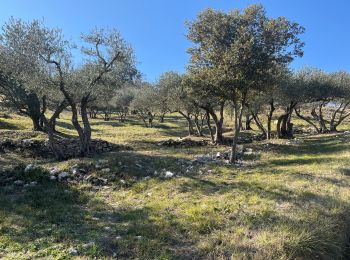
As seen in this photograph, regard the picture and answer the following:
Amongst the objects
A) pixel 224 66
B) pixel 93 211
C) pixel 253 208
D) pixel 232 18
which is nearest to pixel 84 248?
pixel 93 211

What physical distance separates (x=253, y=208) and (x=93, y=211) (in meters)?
5.42

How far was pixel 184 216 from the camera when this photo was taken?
11055mm

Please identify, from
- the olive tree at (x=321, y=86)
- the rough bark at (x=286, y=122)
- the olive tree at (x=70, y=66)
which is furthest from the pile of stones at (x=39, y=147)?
the olive tree at (x=321, y=86)

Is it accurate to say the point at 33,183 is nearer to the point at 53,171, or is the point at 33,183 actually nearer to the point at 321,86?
the point at 53,171

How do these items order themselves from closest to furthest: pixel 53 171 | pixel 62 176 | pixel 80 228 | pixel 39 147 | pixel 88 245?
pixel 88 245, pixel 80 228, pixel 62 176, pixel 53 171, pixel 39 147

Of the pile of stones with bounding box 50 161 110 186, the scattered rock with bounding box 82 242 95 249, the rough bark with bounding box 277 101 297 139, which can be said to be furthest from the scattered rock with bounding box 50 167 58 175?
the rough bark with bounding box 277 101 297 139

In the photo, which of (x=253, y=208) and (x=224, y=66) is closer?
(x=253, y=208)

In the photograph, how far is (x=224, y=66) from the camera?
753 inches

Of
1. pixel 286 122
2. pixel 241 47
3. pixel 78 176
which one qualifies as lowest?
pixel 78 176

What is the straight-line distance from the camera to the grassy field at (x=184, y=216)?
8.80 meters

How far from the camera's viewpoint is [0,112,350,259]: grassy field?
28.9 feet

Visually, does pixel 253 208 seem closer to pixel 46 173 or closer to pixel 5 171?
pixel 46 173

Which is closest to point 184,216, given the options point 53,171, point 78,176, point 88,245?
point 88,245

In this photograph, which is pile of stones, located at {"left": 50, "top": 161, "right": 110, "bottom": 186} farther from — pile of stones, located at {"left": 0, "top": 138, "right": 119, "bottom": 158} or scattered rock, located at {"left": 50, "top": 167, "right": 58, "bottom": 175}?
pile of stones, located at {"left": 0, "top": 138, "right": 119, "bottom": 158}
